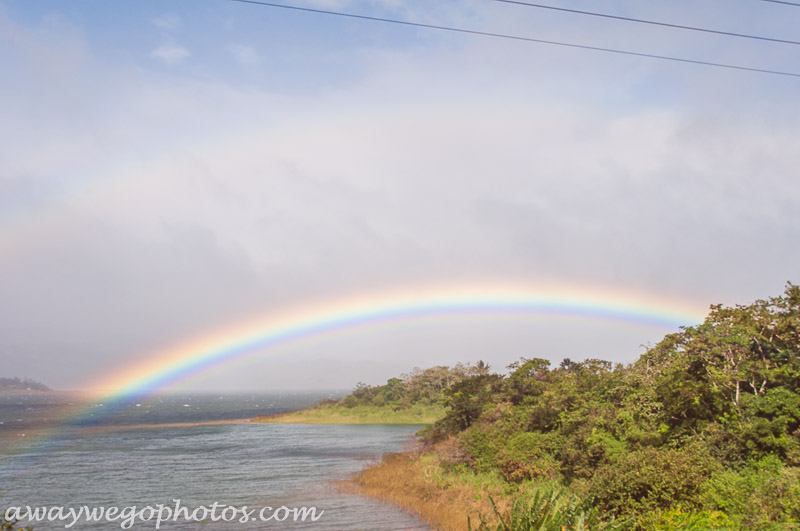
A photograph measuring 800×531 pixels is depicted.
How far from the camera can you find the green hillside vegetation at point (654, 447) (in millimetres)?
14617

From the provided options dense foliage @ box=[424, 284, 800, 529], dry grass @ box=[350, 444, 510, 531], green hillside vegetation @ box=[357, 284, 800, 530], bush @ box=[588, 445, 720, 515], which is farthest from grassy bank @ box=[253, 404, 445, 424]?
bush @ box=[588, 445, 720, 515]

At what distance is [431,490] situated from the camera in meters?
27.9

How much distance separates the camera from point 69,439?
62281 mm

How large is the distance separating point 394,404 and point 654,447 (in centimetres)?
7874

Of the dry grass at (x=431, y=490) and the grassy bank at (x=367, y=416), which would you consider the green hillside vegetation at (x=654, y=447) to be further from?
the grassy bank at (x=367, y=416)

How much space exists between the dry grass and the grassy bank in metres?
53.2

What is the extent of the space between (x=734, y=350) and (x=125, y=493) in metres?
33.5

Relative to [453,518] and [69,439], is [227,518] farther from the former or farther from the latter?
[69,439]

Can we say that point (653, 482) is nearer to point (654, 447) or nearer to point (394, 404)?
point (654, 447)

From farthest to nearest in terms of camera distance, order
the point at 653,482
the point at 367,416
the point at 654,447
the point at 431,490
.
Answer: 1. the point at 367,416
2. the point at 431,490
3. the point at 654,447
4. the point at 653,482

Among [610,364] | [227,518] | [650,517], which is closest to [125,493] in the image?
[227,518]

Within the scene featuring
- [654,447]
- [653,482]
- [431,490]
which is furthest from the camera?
[431,490]

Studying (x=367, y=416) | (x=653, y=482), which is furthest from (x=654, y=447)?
(x=367, y=416)

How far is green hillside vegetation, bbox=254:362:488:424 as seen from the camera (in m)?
90.3
